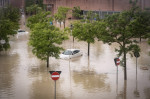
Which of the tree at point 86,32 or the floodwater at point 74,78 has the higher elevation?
the tree at point 86,32

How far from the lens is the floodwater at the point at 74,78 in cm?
2134

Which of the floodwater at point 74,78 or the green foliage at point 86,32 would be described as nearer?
the floodwater at point 74,78

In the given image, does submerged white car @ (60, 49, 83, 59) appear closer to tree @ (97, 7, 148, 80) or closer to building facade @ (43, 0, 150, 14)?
building facade @ (43, 0, 150, 14)

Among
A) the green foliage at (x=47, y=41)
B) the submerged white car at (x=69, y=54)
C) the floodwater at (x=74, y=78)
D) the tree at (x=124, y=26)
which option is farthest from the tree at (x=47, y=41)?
the tree at (x=124, y=26)

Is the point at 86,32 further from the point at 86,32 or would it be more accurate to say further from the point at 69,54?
the point at 69,54

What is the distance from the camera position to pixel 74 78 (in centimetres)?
2561

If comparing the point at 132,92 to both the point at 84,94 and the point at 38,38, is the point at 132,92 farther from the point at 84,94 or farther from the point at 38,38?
the point at 38,38

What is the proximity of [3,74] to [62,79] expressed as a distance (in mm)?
5146

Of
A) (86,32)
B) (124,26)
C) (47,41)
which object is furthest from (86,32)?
(124,26)

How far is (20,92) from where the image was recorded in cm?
2177

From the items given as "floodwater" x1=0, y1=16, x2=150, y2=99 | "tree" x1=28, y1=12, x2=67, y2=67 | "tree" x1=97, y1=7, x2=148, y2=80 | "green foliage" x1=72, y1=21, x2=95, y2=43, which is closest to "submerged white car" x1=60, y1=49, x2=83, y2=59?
"floodwater" x1=0, y1=16, x2=150, y2=99

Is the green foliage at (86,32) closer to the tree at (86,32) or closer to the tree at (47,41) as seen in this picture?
the tree at (86,32)

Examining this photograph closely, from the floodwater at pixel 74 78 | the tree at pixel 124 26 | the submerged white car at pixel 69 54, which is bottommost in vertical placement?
the floodwater at pixel 74 78

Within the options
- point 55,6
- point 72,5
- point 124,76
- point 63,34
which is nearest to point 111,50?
point 63,34
